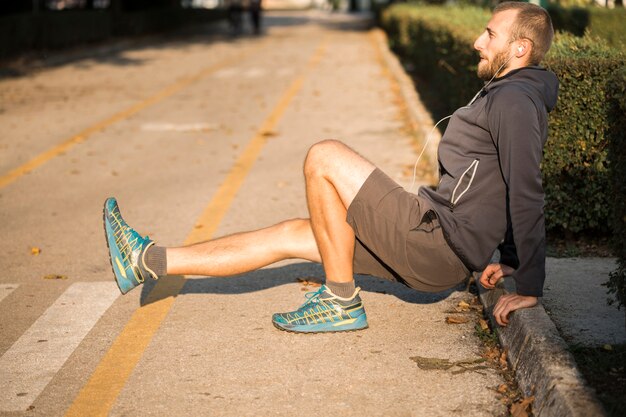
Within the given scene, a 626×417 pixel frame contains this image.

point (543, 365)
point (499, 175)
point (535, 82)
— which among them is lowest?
point (543, 365)

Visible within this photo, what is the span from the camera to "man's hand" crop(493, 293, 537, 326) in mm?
4430

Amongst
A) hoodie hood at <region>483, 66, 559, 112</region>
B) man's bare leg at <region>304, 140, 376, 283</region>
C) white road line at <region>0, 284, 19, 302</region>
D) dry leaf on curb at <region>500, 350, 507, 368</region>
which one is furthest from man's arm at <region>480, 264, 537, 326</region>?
white road line at <region>0, 284, 19, 302</region>

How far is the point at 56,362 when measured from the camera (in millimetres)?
4512

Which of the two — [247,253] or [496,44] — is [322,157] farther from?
[496,44]

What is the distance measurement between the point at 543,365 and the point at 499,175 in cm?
94

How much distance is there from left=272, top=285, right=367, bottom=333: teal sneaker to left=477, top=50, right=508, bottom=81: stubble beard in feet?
3.92

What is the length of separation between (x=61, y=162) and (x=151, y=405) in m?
6.62

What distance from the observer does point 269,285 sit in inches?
228

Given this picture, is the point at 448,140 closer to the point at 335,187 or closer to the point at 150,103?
the point at 335,187

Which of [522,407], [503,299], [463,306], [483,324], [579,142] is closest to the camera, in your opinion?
[522,407]

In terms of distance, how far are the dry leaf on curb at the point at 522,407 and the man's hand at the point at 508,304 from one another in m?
0.64

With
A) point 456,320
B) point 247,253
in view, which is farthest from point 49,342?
point 456,320

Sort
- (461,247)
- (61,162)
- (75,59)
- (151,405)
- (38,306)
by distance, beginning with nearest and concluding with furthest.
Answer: (151,405), (461,247), (38,306), (61,162), (75,59)

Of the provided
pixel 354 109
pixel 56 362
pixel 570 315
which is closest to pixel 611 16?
pixel 354 109
